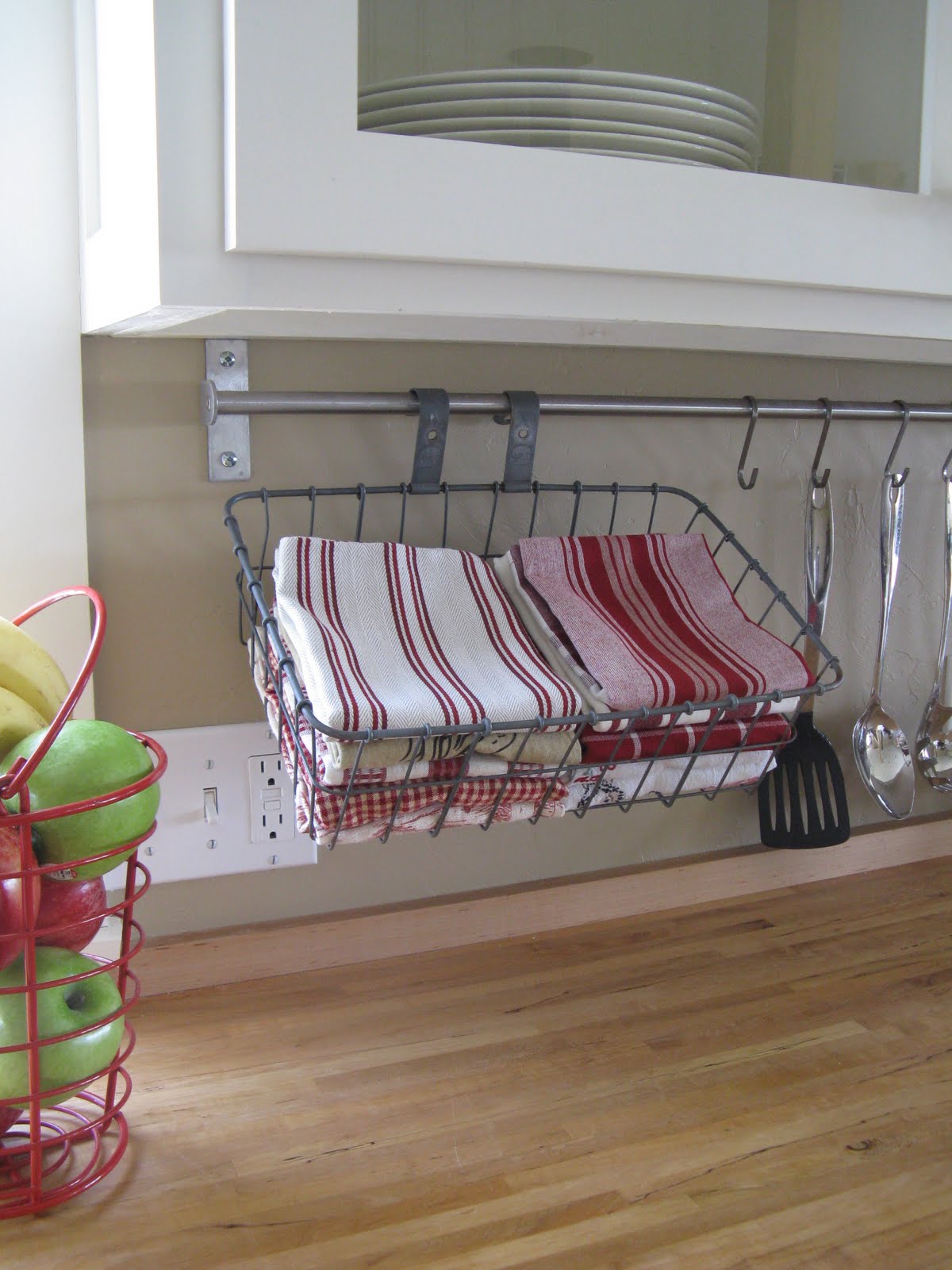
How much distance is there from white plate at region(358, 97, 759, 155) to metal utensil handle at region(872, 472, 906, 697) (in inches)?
18.2

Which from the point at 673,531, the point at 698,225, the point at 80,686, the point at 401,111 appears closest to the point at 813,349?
the point at 673,531

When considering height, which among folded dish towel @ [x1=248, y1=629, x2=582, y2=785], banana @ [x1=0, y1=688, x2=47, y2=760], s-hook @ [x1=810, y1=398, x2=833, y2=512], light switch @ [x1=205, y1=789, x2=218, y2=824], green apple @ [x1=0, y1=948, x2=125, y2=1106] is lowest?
green apple @ [x1=0, y1=948, x2=125, y2=1106]

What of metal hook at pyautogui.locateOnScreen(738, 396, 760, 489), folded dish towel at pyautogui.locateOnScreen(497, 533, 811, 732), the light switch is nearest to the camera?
folded dish towel at pyautogui.locateOnScreen(497, 533, 811, 732)

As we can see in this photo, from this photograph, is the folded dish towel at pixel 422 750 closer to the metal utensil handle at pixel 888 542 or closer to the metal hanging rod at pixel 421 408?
the metal hanging rod at pixel 421 408

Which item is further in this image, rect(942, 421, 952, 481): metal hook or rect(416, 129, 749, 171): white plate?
rect(942, 421, 952, 481): metal hook

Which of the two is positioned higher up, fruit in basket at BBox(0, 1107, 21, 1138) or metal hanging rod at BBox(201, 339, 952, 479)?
metal hanging rod at BBox(201, 339, 952, 479)

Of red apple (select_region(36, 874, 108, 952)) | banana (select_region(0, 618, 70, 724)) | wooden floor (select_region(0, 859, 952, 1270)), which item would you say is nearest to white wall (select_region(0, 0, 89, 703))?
banana (select_region(0, 618, 70, 724))

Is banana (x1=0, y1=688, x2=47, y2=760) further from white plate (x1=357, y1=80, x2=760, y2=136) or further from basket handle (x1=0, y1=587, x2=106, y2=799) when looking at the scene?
white plate (x1=357, y1=80, x2=760, y2=136)

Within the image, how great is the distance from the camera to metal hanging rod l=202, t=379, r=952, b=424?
2.69 feet

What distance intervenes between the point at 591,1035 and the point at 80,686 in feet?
1.52

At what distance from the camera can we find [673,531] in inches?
40.5

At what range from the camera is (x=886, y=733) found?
43.6 inches

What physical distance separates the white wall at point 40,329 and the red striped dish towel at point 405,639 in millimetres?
162

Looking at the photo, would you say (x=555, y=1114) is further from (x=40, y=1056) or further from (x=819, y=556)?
(x=819, y=556)
